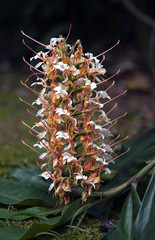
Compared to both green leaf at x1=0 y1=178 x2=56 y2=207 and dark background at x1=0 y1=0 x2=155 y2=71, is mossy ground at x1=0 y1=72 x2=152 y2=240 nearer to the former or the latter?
green leaf at x1=0 y1=178 x2=56 y2=207

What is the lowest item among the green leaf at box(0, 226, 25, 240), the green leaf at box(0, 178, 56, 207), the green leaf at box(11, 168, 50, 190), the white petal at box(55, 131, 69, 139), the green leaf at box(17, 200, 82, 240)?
the green leaf at box(0, 226, 25, 240)

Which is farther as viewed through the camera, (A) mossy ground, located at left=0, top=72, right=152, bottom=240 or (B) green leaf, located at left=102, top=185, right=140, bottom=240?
(A) mossy ground, located at left=0, top=72, right=152, bottom=240

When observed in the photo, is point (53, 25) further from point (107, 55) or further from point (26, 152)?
point (26, 152)

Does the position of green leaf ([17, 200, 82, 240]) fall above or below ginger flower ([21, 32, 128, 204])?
below

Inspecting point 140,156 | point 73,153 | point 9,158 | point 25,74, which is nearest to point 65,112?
point 73,153

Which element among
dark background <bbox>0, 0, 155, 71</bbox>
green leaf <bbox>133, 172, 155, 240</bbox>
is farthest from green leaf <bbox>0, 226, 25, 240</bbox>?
dark background <bbox>0, 0, 155, 71</bbox>

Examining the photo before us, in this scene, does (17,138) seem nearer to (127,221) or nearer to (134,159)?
(134,159)

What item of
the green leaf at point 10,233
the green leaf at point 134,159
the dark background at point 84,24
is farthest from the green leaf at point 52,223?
the dark background at point 84,24

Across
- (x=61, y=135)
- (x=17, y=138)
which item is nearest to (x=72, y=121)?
(x=61, y=135)
